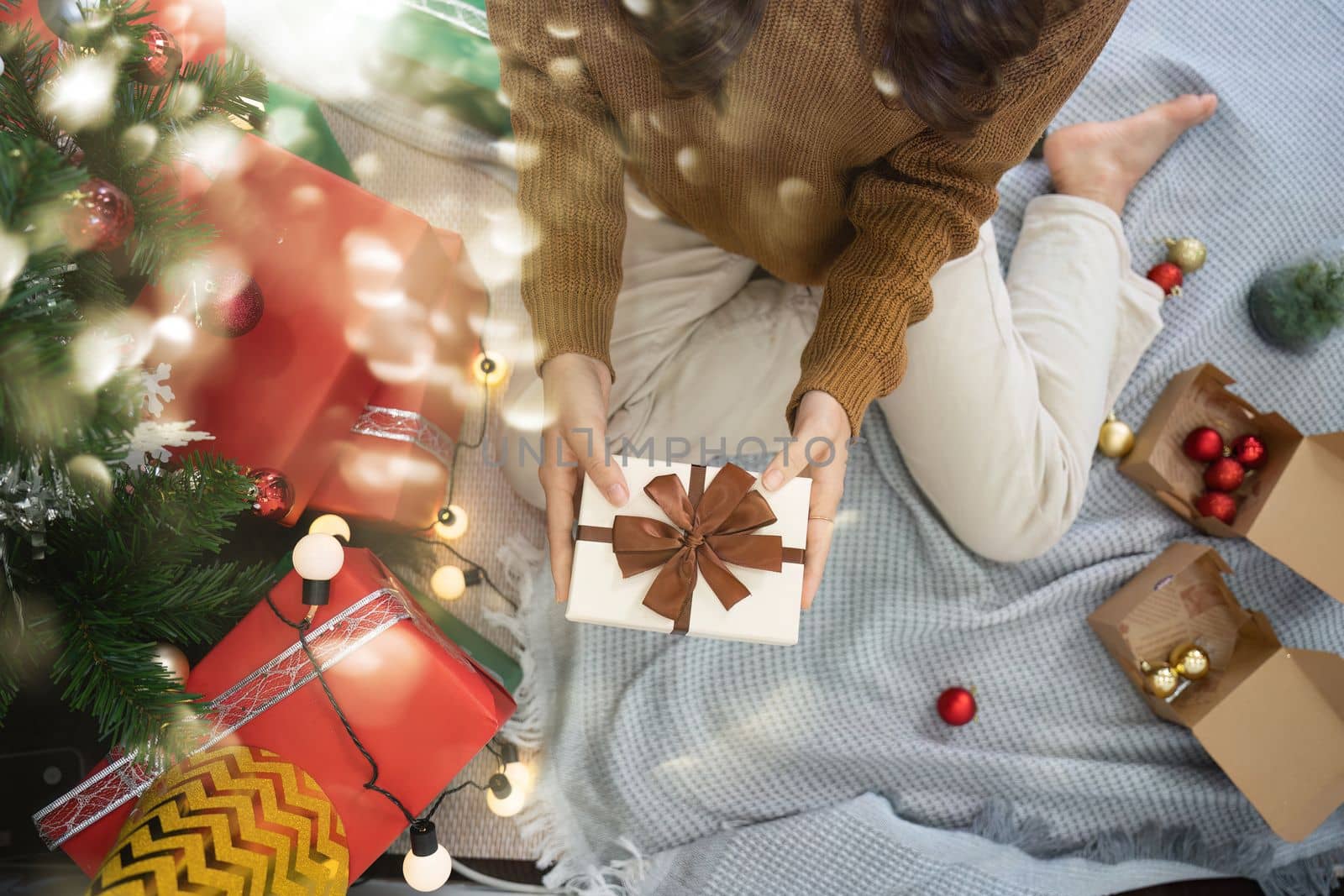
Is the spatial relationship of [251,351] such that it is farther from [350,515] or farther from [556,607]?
[556,607]

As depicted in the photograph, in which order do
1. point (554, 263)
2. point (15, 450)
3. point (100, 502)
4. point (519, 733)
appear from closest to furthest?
1. point (15, 450)
2. point (100, 502)
3. point (554, 263)
4. point (519, 733)

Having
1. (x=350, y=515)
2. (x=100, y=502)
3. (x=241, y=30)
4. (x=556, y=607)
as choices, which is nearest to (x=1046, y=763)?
(x=556, y=607)

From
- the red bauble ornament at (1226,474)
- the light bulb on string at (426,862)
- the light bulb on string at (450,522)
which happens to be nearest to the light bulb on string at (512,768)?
the light bulb on string at (426,862)

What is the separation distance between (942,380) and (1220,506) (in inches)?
17.1

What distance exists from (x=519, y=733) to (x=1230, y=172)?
4.15 feet

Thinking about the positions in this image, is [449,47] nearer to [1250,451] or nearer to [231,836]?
[231,836]

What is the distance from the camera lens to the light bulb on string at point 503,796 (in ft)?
3.49

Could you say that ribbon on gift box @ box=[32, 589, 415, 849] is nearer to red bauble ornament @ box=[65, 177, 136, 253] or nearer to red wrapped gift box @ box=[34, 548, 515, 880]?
red wrapped gift box @ box=[34, 548, 515, 880]

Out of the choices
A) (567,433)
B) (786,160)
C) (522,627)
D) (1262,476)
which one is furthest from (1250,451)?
(522,627)

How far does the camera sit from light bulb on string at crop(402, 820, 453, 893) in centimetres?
87

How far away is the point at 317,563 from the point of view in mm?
802

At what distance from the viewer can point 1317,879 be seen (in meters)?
1.06

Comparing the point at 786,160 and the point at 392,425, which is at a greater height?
the point at 786,160

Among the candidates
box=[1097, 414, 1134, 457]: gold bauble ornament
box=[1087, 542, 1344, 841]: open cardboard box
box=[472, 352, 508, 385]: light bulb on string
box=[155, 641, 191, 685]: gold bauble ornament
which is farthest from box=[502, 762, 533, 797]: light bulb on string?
box=[1097, 414, 1134, 457]: gold bauble ornament
